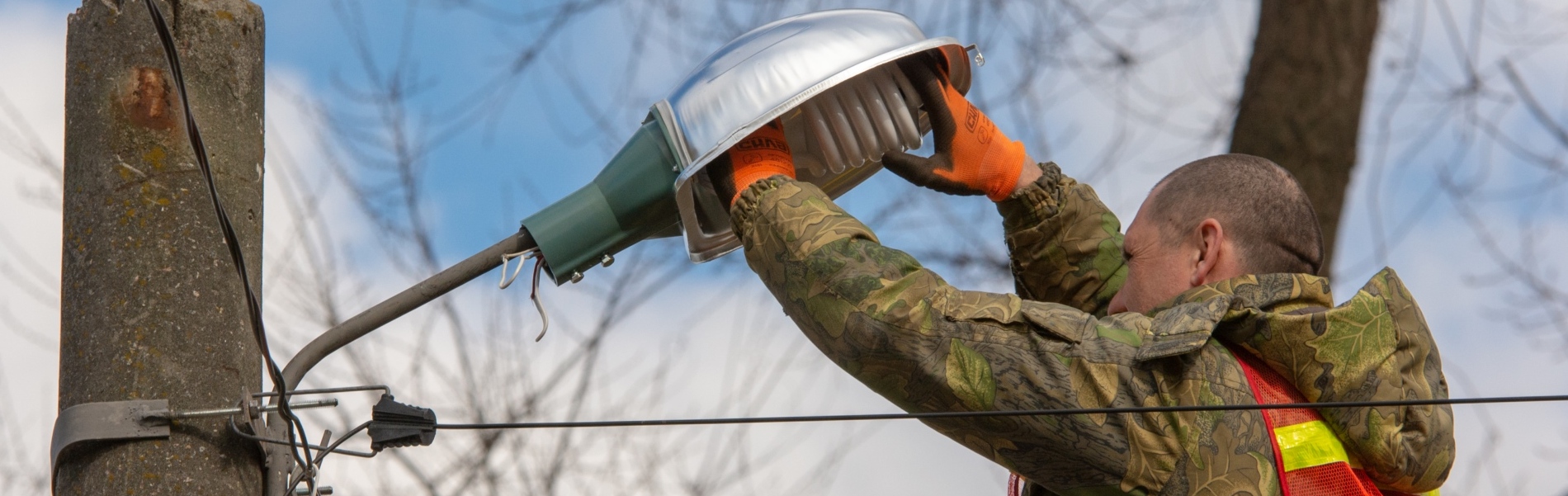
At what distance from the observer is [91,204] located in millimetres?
2225

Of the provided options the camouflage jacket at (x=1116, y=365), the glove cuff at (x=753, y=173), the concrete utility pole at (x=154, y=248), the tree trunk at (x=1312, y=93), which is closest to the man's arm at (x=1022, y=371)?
the camouflage jacket at (x=1116, y=365)

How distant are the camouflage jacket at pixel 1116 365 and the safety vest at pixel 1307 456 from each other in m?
0.02

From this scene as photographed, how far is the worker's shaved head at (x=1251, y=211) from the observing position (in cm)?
261

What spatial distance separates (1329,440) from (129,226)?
1.70 meters

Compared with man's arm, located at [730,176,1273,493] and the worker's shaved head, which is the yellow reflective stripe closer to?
man's arm, located at [730,176,1273,493]

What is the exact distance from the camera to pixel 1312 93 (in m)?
4.97

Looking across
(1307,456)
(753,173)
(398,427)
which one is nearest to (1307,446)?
(1307,456)

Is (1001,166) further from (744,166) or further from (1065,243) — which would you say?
(744,166)

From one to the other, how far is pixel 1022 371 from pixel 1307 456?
410 mm

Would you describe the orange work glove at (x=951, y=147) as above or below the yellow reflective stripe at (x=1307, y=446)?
above

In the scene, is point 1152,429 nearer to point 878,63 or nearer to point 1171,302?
point 1171,302

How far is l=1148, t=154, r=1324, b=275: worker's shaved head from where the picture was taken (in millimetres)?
2607

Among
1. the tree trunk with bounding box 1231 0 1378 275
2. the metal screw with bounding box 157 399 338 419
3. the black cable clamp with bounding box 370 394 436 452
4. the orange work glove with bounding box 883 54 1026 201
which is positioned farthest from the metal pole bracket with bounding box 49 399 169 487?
the tree trunk with bounding box 1231 0 1378 275

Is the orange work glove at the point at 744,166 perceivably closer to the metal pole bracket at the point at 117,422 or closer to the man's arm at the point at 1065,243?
the man's arm at the point at 1065,243
